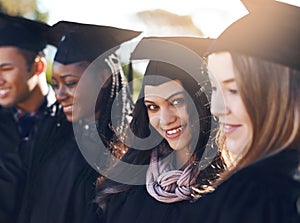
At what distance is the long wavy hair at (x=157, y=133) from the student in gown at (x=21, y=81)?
945 millimetres

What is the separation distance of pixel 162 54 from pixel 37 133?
40.0 inches

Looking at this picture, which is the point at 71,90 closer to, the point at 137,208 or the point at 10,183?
Answer: the point at 10,183

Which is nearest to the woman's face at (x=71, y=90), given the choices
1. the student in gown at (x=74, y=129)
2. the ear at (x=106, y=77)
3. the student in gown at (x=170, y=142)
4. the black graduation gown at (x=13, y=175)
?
the student in gown at (x=74, y=129)

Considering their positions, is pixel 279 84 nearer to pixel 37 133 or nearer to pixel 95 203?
pixel 95 203

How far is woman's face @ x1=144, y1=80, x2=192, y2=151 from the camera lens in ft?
8.63

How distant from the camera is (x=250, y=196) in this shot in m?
2.28

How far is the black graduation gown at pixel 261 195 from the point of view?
2188 mm

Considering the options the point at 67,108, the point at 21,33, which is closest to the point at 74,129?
the point at 67,108

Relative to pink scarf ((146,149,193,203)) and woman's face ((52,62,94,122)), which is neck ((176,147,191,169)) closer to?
pink scarf ((146,149,193,203))

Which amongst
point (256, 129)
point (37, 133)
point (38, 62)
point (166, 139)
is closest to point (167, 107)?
point (166, 139)

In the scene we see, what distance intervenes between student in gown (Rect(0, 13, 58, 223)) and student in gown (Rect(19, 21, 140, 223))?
0.39 m

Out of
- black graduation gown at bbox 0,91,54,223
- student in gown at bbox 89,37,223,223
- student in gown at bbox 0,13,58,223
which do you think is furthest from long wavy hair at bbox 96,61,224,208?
student in gown at bbox 0,13,58,223

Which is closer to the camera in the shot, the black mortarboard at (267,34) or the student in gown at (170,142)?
the black mortarboard at (267,34)

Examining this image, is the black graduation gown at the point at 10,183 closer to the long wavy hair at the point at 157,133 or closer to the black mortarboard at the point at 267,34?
the long wavy hair at the point at 157,133
